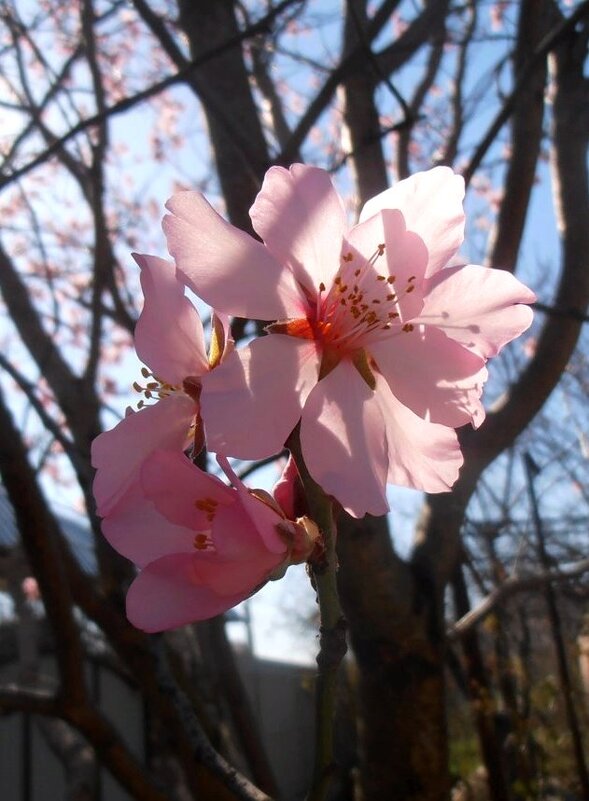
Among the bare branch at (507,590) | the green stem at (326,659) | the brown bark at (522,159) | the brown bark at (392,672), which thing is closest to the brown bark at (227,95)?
the brown bark at (522,159)

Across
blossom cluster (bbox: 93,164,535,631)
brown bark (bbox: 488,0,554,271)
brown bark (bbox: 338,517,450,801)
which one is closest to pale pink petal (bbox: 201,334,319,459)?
blossom cluster (bbox: 93,164,535,631)

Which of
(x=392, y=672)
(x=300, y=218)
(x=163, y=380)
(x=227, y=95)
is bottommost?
(x=392, y=672)

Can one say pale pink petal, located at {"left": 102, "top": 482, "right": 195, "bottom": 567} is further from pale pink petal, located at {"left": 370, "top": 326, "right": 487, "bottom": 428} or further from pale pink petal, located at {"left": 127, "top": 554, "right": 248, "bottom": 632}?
pale pink petal, located at {"left": 370, "top": 326, "right": 487, "bottom": 428}

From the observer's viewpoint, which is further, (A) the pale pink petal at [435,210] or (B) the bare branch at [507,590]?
(B) the bare branch at [507,590]

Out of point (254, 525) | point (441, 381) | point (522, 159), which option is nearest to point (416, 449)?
point (441, 381)

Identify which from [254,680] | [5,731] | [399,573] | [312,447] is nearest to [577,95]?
[399,573]

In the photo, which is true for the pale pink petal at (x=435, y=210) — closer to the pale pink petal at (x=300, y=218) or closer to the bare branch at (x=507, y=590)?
the pale pink petal at (x=300, y=218)

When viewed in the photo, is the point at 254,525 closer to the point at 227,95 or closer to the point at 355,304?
the point at 355,304

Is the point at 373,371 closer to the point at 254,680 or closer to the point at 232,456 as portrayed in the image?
the point at 232,456
